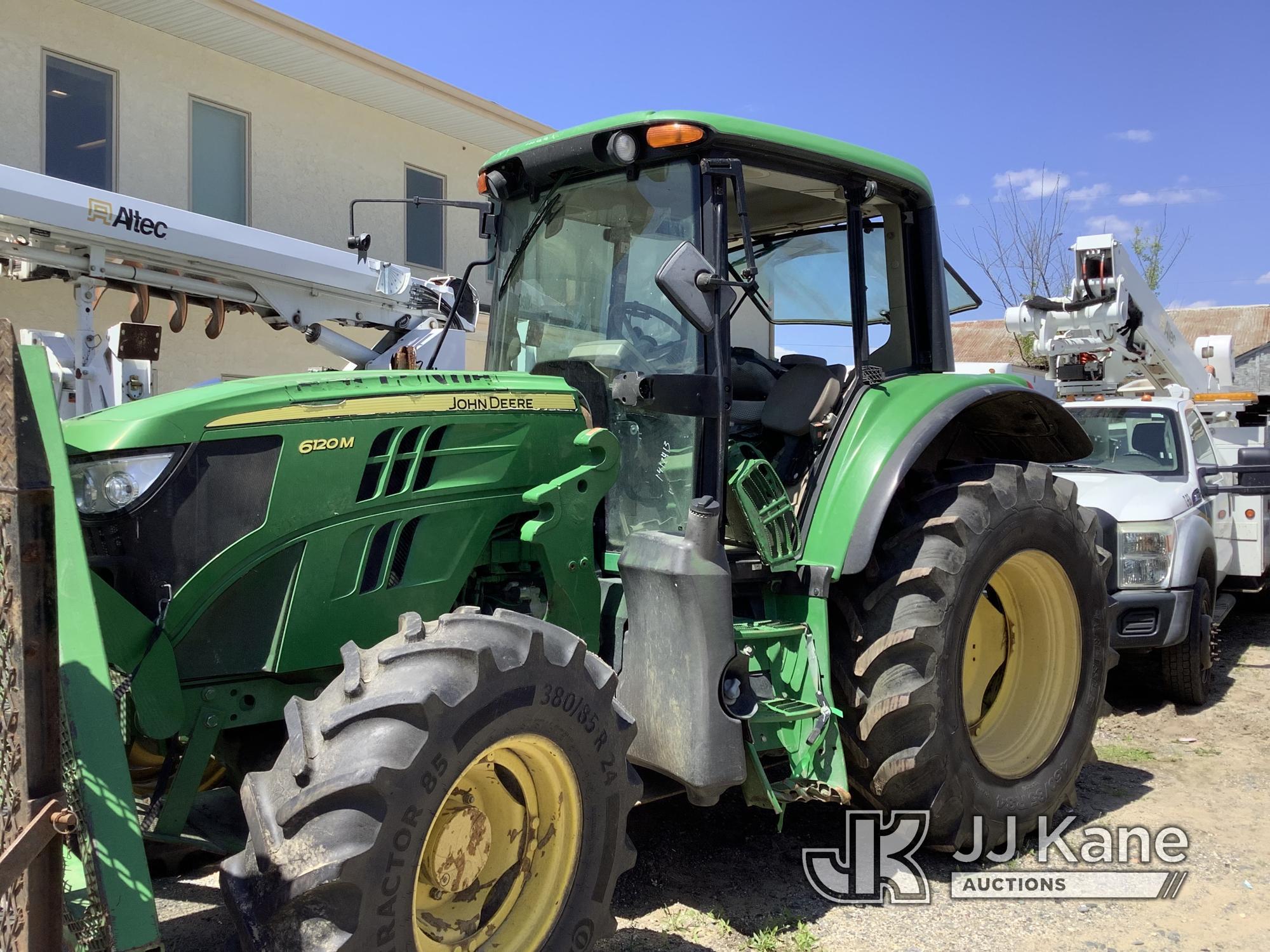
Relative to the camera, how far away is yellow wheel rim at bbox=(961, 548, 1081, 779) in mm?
4348

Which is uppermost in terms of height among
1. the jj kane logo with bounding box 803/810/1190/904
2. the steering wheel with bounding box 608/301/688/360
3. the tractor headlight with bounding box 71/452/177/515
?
the steering wheel with bounding box 608/301/688/360

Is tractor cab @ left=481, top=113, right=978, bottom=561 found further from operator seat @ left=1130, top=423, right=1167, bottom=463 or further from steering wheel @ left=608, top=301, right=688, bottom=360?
operator seat @ left=1130, top=423, right=1167, bottom=463

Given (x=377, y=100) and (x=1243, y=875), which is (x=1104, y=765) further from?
(x=377, y=100)

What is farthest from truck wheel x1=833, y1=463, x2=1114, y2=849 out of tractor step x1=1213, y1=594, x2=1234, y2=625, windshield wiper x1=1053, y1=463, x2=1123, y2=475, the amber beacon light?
tractor step x1=1213, y1=594, x2=1234, y2=625

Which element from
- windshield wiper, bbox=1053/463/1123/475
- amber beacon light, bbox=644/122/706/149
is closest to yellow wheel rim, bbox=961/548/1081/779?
amber beacon light, bbox=644/122/706/149

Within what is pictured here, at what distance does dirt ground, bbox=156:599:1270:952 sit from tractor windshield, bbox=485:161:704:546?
126 centimetres

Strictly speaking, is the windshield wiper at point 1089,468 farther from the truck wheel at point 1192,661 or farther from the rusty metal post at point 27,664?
the rusty metal post at point 27,664

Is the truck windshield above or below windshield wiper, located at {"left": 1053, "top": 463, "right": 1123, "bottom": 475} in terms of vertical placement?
above

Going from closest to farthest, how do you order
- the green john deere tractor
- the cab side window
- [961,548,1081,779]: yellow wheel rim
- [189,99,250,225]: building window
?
1. the green john deere tractor
2. [961,548,1081,779]: yellow wheel rim
3. the cab side window
4. [189,99,250,225]: building window

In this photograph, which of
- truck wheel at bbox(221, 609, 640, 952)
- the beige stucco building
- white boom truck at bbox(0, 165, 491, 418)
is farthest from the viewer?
the beige stucco building

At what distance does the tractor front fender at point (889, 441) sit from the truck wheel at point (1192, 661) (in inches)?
96.6

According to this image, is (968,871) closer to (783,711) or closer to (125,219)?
(783,711)

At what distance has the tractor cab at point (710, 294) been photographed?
3.53m

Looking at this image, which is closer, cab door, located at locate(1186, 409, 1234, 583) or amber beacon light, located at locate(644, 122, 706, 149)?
amber beacon light, located at locate(644, 122, 706, 149)
